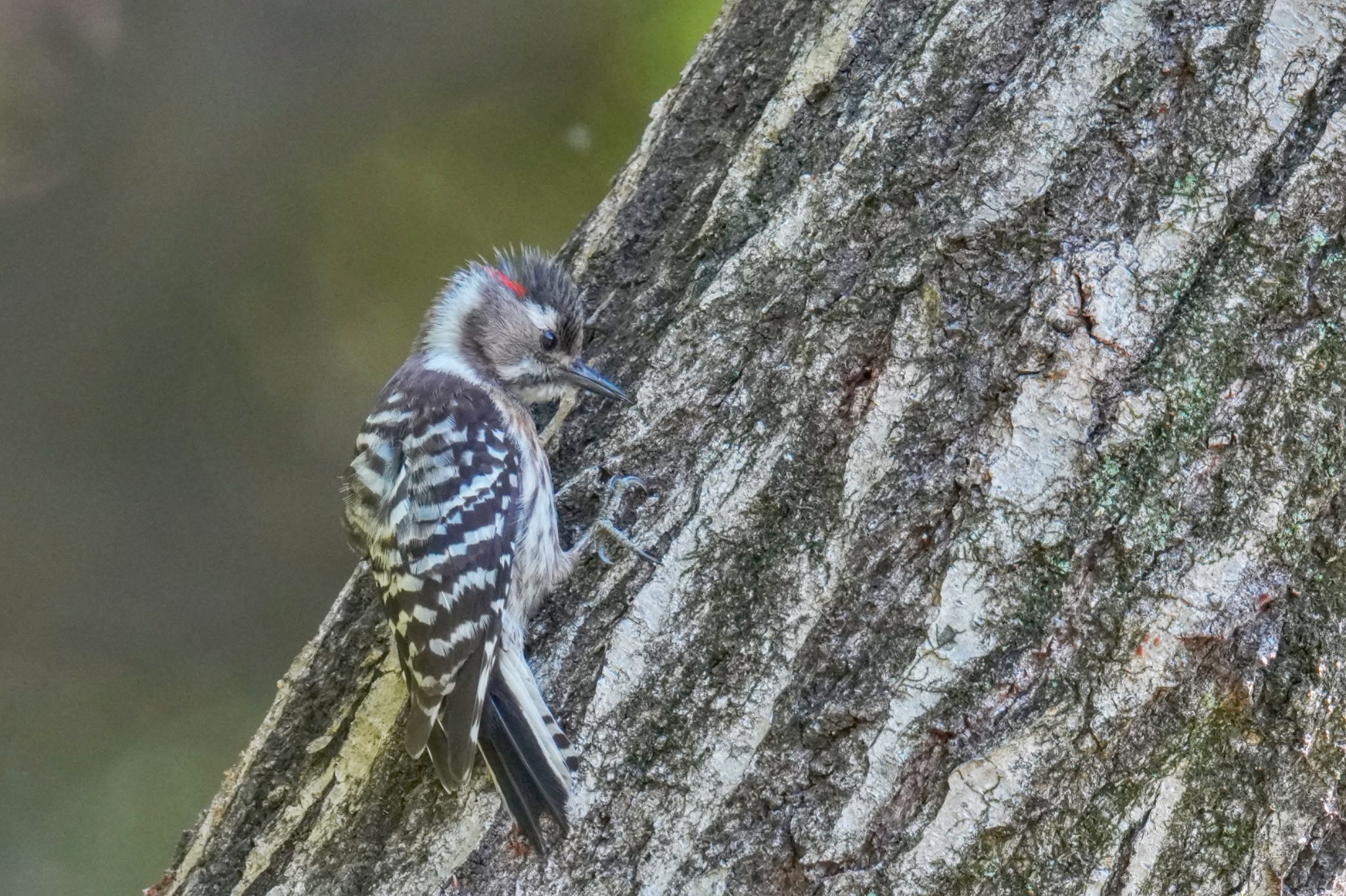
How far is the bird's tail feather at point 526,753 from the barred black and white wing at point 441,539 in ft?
0.15

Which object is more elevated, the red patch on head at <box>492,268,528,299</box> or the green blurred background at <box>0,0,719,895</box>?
the green blurred background at <box>0,0,719,895</box>

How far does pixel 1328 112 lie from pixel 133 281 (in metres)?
3.82

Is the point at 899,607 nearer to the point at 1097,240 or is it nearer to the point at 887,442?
the point at 887,442

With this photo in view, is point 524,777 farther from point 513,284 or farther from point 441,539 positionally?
point 513,284

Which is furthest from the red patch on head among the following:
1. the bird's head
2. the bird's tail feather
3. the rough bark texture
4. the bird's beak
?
the bird's tail feather

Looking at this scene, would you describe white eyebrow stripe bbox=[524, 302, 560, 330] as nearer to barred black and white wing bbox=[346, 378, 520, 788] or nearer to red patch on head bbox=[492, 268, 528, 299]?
red patch on head bbox=[492, 268, 528, 299]

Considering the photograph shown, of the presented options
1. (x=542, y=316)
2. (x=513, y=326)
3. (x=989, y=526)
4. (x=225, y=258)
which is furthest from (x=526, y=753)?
(x=225, y=258)

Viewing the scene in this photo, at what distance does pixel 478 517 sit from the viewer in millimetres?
2582

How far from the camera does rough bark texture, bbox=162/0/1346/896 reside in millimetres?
1675

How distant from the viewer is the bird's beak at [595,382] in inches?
88.3

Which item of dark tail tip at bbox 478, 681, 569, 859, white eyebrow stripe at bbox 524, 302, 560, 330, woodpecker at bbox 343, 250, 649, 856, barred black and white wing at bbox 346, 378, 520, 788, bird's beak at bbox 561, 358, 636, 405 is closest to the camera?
dark tail tip at bbox 478, 681, 569, 859

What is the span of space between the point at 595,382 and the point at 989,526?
0.93m

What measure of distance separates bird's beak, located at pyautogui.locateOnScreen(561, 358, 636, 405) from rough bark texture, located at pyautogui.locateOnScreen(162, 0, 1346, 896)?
117 mm

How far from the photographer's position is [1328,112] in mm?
1762
